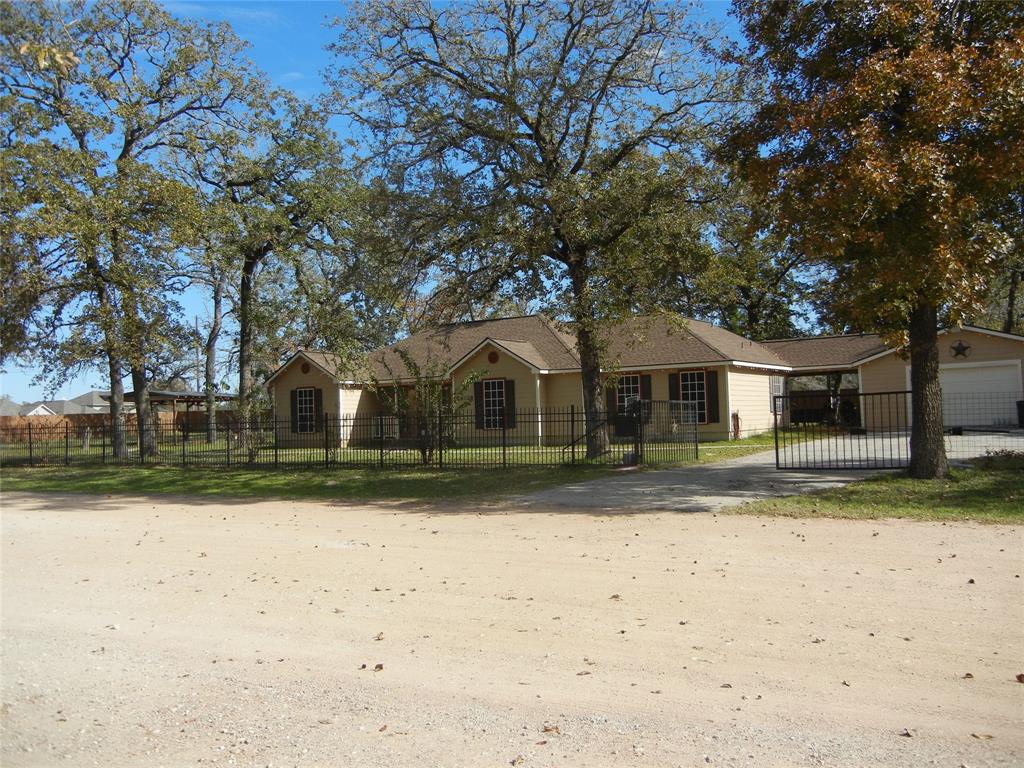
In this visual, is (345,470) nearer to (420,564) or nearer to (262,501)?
(262,501)

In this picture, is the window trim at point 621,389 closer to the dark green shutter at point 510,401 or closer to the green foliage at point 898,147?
the dark green shutter at point 510,401

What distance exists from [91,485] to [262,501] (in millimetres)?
7239

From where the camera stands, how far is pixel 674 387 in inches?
1131

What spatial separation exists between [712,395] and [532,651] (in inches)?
920

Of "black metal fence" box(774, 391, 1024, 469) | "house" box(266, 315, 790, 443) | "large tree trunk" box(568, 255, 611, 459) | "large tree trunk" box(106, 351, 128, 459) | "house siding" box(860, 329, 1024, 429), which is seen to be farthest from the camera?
"house" box(266, 315, 790, 443)

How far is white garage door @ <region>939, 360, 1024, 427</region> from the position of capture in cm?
2762

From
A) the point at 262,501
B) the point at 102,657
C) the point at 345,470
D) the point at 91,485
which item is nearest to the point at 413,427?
the point at 345,470

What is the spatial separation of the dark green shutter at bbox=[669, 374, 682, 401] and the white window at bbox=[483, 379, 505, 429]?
247 inches

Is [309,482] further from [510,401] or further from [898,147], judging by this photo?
[898,147]

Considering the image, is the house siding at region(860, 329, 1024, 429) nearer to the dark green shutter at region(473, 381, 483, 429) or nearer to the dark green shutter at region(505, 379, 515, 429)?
the dark green shutter at region(505, 379, 515, 429)

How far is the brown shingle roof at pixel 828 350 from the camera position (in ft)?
104

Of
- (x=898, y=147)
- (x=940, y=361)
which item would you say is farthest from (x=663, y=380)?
(x=898, y=147)

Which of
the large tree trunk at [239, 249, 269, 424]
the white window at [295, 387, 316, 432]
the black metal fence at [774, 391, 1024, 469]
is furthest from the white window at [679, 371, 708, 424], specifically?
the large tree trunk at [239, 249, 269, 424]

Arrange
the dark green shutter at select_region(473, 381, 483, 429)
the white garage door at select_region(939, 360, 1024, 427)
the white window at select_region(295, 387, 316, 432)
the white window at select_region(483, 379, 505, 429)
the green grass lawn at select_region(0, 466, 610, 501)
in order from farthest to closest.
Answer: the white window at select_region(295, 387, 316, 432), the dark green shutter at select_region(473, 381, 483, 429), the white window at select_region(483, 379, 505, 429), the white garage door at select_region(939, 360, 1024, 427), the green grass lawn at select_region(0, 466, 610, 501)
